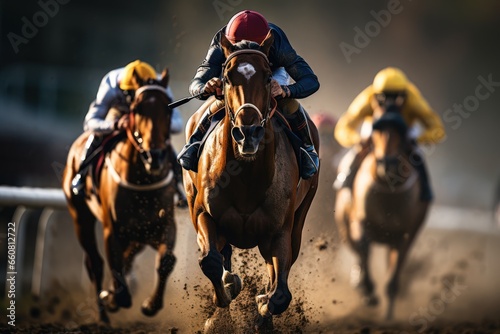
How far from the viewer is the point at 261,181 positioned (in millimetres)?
6043

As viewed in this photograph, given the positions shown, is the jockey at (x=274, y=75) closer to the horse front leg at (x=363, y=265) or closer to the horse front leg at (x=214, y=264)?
the horse front leg at (x=214, y=264)

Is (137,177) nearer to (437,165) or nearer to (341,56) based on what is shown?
(341,56)

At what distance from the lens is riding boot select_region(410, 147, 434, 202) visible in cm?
1112

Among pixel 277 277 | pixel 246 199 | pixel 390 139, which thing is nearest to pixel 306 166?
pixel 246 199

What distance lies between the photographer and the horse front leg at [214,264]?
591 centimetres

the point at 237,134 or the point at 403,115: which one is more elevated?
the point at 403,115

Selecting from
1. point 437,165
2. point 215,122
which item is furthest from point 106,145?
point 437,165

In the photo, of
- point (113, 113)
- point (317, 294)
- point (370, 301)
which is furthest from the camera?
point (370, 301)

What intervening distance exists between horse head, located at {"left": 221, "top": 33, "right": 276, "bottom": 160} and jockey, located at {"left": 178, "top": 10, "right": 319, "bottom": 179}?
0.39 m

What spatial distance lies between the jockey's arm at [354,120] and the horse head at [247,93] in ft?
18.4

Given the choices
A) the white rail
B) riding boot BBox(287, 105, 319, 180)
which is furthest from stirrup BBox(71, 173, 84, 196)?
riding boot BBox(287, 105, 319, 180)

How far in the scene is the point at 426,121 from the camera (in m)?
11.1

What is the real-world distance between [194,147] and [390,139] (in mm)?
4770

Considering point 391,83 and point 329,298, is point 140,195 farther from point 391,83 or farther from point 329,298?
point 391,83
